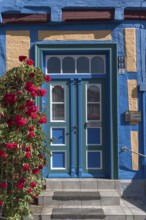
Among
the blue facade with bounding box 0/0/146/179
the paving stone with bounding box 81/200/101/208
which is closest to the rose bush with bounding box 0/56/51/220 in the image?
the paving stone with bounding box 81/200/101/208

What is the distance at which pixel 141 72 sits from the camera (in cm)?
756

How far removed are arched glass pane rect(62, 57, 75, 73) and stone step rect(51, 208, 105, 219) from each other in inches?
105

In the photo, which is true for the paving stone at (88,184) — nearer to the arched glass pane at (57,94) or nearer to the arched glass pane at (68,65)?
the arched glass pane at (57,94)

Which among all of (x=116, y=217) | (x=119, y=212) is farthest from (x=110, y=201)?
(x=116, y=217)

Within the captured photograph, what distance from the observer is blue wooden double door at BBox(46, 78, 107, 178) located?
7.68m

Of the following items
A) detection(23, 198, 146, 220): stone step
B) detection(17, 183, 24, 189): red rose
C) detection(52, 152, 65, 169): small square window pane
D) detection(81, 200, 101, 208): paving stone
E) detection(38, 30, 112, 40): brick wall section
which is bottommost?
detection(23, 198, 146, 220): stone step

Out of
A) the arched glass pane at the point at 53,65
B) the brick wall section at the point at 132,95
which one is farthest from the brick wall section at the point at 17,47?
the brick wall section at the point at 132,95

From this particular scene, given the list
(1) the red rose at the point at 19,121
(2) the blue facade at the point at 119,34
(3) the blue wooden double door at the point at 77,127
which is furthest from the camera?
(3) the blue wooden double door at the point at 77,127

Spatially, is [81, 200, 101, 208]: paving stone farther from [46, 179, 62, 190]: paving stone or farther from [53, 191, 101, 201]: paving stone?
[46, 179, 62, 190]: paving stone

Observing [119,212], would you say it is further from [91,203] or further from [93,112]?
[93,112]

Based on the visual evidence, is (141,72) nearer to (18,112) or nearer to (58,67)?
(58,67)

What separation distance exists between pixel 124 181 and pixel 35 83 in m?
2.58

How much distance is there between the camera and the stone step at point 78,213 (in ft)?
21.0

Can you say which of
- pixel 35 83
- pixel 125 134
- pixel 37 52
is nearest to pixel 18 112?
pixel 35 83
